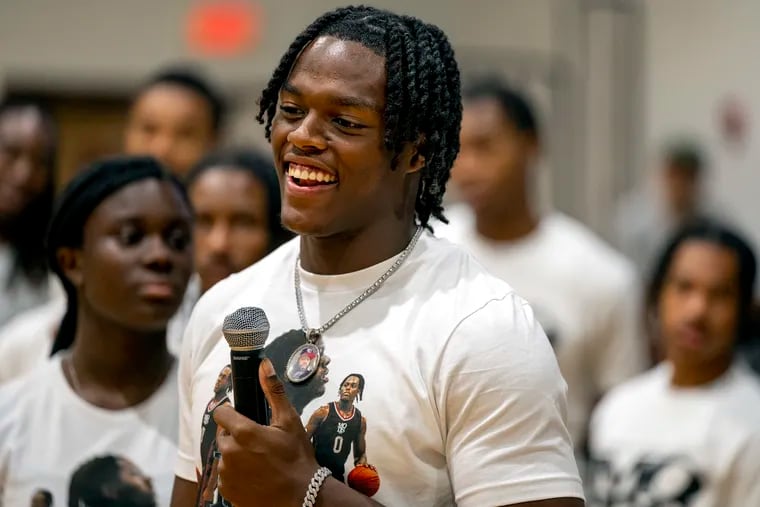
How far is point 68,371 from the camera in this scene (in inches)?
135

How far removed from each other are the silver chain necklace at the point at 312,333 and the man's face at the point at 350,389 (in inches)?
2.7

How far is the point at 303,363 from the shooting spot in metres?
2.43

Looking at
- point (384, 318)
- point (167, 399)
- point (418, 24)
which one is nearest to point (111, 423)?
point (167, 399)

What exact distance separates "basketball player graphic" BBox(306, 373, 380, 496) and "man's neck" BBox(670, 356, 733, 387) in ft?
7.51

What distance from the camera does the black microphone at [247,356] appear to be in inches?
87.8

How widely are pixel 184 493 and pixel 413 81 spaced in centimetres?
90

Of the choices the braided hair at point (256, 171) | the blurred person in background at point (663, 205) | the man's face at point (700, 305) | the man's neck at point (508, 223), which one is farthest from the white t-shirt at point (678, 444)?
the blurred person in background at point (663, 205)

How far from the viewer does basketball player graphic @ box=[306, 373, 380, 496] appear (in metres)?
2.34

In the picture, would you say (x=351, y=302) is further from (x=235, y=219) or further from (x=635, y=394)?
(x=635, y=394)

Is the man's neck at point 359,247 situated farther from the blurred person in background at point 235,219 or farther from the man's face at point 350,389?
the blurred person in background at point 235,219

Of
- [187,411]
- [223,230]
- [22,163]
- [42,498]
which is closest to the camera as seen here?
[187,411]

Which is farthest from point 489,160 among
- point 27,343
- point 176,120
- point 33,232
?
point 27,343

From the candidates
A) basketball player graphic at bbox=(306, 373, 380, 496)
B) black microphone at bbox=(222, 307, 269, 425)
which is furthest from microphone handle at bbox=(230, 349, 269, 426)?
basketball player graphic at bbox=(306, 373, 380, 496)

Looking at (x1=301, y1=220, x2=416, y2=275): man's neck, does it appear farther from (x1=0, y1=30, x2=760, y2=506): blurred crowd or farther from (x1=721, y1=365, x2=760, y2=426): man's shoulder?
(x1=721, y1=365, x2=760, y2=426): man's shoulder
